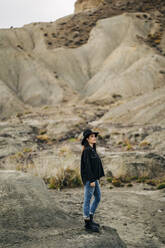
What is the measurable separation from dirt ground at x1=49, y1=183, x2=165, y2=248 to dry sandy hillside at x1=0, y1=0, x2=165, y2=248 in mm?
23

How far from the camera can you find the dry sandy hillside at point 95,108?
6902 mm

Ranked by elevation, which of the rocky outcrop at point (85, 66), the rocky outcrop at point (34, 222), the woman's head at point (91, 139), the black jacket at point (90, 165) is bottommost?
the rocky outcrop at point (34, 222)

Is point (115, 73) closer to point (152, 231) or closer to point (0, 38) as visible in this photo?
point (0, 38)

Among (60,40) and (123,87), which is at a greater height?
(60,40)

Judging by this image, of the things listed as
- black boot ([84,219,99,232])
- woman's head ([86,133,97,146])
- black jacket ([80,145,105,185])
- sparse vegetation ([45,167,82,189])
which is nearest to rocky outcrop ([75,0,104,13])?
sparse vegetation ([45,167,82,189])

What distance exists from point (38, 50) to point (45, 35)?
613 cm

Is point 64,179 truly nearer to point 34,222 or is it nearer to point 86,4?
point 34,222

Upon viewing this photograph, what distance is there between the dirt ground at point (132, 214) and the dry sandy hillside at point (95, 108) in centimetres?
2

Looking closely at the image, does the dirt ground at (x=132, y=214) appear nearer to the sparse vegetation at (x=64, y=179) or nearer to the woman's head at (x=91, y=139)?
the sparse vegetation at (x=64, y=179)

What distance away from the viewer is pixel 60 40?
2372 inches

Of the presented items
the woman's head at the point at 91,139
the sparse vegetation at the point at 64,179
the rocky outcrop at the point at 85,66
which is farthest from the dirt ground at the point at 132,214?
the rocky outcrop at the point at 85,66

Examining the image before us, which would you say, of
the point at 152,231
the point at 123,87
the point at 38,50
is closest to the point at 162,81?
the point at 123,87

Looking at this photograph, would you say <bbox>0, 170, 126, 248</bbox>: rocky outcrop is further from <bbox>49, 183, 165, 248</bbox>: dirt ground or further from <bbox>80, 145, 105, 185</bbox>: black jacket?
<bbox>80, 145, 105, 185</bbox>: black jacket

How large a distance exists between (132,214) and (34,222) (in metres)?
2.85
